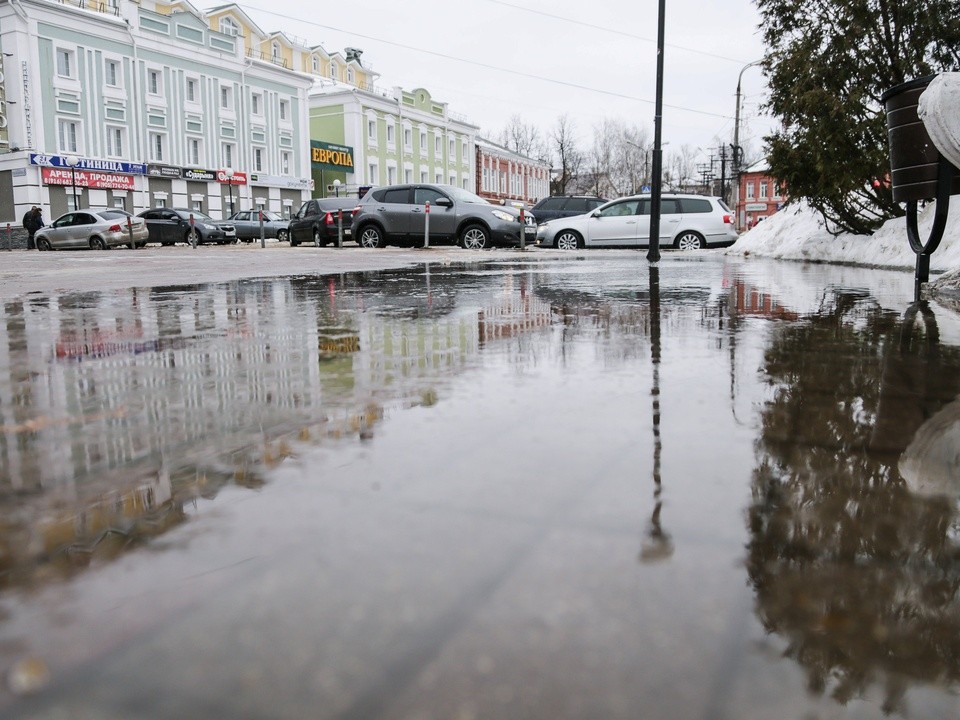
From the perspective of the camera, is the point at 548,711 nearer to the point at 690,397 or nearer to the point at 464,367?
the point at 690,397

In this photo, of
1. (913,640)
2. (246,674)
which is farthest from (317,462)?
(913,640)

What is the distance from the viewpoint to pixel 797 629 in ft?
3.90

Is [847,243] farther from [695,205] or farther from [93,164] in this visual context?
[93,164]

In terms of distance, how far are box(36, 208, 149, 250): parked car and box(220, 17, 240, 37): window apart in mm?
22700

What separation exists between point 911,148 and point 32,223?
35.3 m

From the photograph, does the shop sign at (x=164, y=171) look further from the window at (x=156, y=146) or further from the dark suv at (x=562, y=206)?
the dark suv at (x=562, y=206)

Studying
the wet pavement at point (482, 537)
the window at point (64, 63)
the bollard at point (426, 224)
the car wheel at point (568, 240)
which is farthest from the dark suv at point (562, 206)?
the wet pavement at point (482, 537)

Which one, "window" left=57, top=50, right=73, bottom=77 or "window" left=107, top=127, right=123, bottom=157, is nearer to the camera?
"window" left=57, top=50, right=73, bottom=77

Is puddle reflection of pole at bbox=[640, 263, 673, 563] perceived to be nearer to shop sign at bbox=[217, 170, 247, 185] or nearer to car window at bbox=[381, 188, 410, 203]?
car window at bbox=[381, 188, 410, 203]

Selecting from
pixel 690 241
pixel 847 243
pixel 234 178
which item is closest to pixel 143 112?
pixel 234 178

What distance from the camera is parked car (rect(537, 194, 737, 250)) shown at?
21.7 metres

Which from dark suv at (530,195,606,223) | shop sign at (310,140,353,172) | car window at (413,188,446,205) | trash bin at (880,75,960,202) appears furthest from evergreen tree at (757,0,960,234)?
shop sign at (310,140,353,172)

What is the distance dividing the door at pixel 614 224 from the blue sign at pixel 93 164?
26718 mm

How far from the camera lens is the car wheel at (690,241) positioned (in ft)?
71.7
